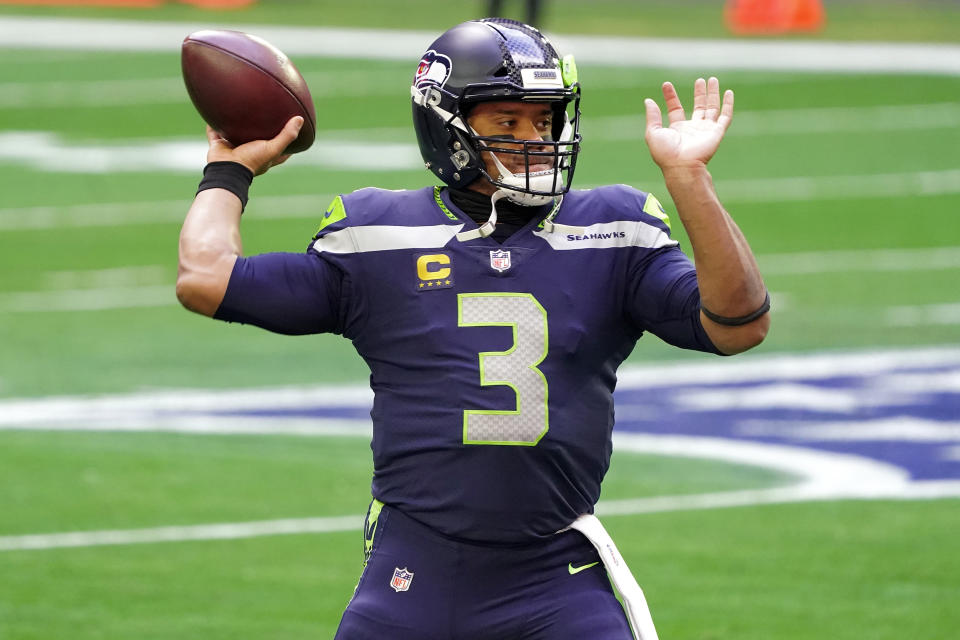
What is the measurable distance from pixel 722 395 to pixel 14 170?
10875mm

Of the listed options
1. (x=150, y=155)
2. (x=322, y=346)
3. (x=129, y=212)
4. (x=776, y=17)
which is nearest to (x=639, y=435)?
(x=322, y=346)

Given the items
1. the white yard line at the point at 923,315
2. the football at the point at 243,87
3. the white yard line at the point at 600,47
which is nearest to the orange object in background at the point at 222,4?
the white yard line at the point at 600,47

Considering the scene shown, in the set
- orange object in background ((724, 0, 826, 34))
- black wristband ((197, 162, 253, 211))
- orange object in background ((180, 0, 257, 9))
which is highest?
orange object in background ((180, 0, 257, 9))

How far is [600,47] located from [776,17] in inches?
147

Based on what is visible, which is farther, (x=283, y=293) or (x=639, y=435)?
(x=639, y=435)

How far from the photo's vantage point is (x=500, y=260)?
4395mm

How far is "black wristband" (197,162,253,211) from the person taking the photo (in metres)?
4.50

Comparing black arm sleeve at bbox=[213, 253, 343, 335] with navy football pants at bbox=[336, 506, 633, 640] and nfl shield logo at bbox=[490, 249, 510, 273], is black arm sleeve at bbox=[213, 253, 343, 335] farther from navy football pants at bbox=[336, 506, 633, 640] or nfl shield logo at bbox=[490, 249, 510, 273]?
navy football pants at bbox=[336, 506, 633, 640]

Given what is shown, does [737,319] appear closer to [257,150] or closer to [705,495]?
[257,150]

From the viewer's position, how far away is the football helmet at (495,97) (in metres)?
4.41

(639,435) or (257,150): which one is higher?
(257,150)

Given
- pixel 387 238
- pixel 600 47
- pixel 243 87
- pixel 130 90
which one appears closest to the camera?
pixel 387 238

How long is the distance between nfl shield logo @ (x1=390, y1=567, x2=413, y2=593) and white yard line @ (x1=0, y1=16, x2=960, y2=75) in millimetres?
22323

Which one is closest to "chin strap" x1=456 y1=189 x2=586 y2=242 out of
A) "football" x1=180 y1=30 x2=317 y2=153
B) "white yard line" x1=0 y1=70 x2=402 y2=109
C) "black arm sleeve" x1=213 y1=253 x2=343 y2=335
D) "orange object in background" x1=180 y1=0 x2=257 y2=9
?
"black arm sleeve" x1=213 y1=253 x2=343 y2=335
